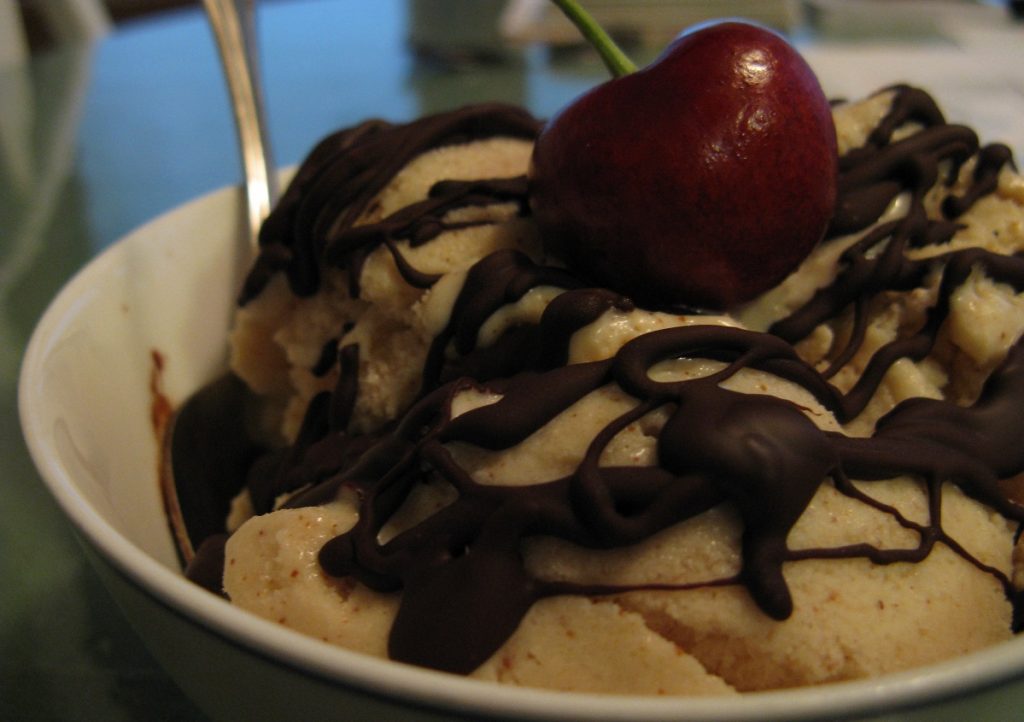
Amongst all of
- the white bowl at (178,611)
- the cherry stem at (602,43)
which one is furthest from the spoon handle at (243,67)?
the cherry stem at (602,43)

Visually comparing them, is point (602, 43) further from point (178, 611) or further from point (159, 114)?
point (159, 114)

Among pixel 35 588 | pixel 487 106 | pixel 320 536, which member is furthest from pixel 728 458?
pixel 35 588

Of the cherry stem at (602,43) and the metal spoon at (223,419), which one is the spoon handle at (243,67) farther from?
the cherry stem at (602,43)

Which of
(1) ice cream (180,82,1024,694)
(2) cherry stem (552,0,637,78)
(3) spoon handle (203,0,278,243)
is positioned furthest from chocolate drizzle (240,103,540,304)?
(3) spoon handle (203,0,278,243)

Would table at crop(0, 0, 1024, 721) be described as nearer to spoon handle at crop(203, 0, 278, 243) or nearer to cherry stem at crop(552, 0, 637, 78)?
spoon handle at crop(203, 0, 278, 243)

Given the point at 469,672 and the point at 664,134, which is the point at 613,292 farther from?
the point at 469,672

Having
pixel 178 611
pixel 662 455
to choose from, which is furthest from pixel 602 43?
pixel 178 611
